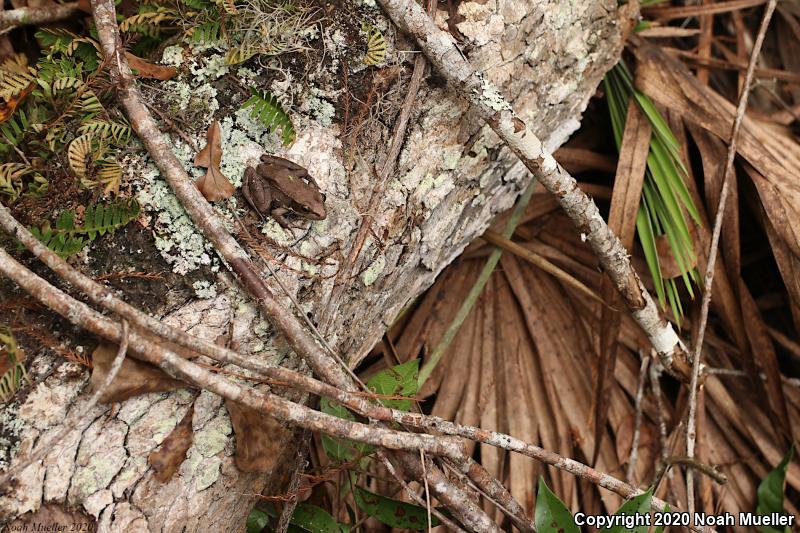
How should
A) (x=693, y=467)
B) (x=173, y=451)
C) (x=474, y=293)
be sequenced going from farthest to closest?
(x=474, y=293) → (x=693, y=467) → (x=173, y=451)

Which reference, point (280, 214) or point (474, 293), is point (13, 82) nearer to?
point (280, 214)

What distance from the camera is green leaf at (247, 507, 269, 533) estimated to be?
1.58 m

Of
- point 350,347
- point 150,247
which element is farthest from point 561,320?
point 150,247

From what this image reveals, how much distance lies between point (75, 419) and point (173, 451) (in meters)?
0.20

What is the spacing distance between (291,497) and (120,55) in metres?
1.08

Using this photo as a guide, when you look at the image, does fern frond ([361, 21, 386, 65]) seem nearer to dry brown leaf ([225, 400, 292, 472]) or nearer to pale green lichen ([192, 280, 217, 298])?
pale green lichen ([192, 280, 217, 298])

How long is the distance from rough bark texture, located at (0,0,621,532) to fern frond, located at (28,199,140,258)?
8 cm

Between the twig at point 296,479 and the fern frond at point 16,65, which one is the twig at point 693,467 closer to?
the twig at point 296,479

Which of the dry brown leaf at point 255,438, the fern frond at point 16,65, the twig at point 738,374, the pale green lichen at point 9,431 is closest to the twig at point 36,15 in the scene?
the fern frond at point 16,65

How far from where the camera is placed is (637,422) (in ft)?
6.45

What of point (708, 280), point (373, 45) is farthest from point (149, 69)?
point (708, 280)

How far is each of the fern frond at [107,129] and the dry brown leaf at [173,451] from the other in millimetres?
611

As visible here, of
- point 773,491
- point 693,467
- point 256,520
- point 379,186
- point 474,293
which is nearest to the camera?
point 379,186

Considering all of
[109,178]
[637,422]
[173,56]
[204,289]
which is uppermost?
[173,56]
